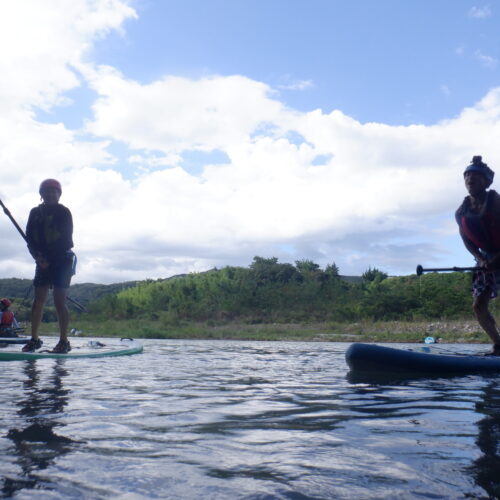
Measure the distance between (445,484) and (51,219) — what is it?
→ 5.52 meters

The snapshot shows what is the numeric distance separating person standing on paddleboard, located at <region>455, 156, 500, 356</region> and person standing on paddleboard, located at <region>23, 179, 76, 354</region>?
14.0 feet

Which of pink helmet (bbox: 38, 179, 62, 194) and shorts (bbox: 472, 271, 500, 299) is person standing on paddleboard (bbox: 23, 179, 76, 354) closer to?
pink helmet (bbox: 38, 179, 62, 194)

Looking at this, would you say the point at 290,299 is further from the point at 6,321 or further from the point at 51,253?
the point at 51,253

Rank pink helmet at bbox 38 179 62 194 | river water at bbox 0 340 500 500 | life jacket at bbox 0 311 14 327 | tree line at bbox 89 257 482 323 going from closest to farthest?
1. river water at bbox 0 340 500 500
2. pink helmet at bbox 38 179 62 194
3. life jacket at bbox 0 311 14 327
4. tree line at bbox 89 257 482 323

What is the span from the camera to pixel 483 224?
5.45 metres

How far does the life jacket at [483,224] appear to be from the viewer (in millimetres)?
5340

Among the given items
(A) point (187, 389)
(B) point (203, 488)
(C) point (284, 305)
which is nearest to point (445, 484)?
(B) point (203, 488)

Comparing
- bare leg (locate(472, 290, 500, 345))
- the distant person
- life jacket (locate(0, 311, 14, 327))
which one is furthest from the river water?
life jacket (locate(0, 311, 14, 327))

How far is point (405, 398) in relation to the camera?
144 inches

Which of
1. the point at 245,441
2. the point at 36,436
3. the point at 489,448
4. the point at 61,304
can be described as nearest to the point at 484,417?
the point at 489,448

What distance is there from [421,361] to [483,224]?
1482 mm

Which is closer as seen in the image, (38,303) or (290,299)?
(38,303)

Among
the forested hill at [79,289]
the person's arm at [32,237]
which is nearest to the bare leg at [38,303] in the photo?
the person's arm at [32,237]

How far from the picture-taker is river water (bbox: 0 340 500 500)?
67.0 inches
